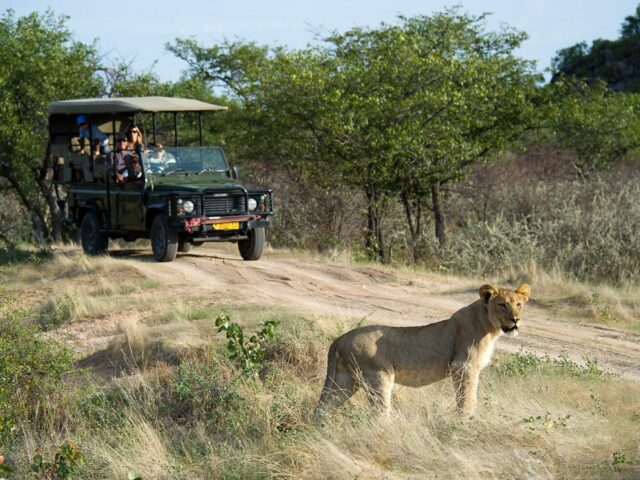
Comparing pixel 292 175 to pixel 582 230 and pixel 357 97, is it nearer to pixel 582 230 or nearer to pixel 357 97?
pixel 357 97

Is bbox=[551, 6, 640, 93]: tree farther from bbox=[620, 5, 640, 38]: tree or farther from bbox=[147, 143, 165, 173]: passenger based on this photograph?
bbox=[147, 143, 165, 173]: passenger

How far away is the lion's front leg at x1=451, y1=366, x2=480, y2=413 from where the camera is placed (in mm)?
6961

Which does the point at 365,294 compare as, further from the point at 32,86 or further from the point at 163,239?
the point at 32,86

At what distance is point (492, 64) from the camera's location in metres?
20.6

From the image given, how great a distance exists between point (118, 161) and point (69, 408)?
7704mm

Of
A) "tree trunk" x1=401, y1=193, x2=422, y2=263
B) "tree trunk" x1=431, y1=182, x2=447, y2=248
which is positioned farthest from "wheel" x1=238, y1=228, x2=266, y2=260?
"tree trunk" x1=431, y1=182, x2=447, y2=248

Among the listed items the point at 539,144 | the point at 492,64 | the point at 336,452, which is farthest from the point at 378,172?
the point at 336,452

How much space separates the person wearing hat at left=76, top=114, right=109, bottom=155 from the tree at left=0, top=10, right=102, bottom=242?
3237 millimetres

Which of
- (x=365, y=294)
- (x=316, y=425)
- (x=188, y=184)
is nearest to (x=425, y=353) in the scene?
(x=316, y=425)

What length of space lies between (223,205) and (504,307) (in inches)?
354

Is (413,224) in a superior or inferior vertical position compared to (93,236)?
inferior

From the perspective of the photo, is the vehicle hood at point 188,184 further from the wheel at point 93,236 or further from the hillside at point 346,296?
the wheel at point 93,236

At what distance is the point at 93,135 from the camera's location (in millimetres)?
17469

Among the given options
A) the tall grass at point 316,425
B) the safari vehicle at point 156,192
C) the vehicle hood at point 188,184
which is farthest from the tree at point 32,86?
the tall grass at point 316,425
